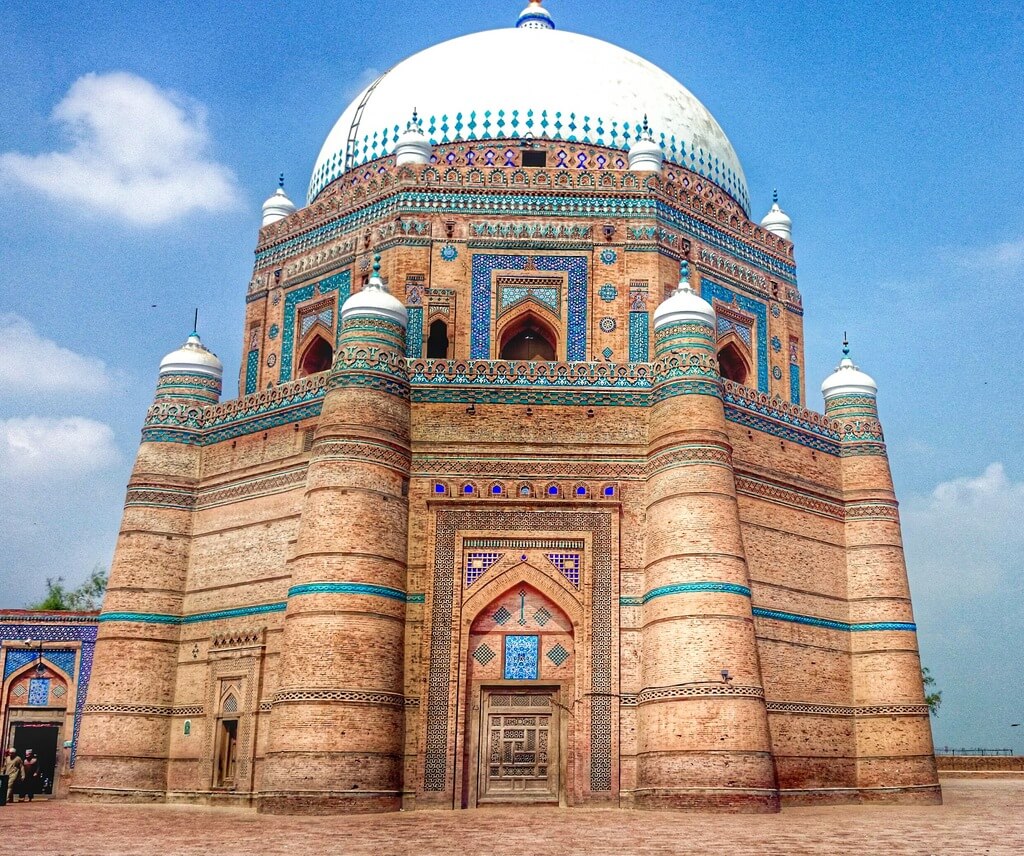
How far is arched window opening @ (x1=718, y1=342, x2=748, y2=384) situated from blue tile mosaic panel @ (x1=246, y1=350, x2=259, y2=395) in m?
5.66

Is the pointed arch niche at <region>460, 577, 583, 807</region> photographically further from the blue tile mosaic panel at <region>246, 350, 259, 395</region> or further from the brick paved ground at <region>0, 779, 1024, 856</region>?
the blue tile mosaic panel at <region>246, 350, 259, 395</region>

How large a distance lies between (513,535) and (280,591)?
2484 mm

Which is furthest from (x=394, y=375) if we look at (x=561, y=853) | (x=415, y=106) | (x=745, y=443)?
(x=561, y=853)

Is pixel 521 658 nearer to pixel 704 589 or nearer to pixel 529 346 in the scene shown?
pixel 704 589

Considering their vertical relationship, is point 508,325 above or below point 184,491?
above

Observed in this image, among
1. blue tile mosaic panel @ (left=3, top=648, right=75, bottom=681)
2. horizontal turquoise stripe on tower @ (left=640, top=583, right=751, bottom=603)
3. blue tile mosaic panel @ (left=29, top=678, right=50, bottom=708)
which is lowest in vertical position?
blue tile mosaic panel @ (left=29, top=678, right=50, bottom=708)

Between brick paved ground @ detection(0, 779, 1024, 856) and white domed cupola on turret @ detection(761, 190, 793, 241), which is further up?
white domed cupola on turret @ detection(761, 190, 793, 241)

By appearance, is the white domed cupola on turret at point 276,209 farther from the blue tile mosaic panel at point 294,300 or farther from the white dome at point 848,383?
the white dome at point 848,383

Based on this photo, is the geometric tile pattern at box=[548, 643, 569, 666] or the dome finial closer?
the geometric tile pattern at box=[548, 643, 569, 666]

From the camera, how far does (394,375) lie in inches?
495

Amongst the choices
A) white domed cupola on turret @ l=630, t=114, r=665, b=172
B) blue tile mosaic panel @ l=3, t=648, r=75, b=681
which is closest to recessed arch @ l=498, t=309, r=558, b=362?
white domed cupola on turret @ l=630, t=114, r=665, b=172

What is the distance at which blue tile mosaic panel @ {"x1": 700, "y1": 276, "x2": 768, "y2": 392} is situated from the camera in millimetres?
15016

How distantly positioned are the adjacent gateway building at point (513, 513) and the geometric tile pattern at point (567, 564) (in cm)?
3

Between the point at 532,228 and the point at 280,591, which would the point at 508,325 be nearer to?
the point at 532,228
